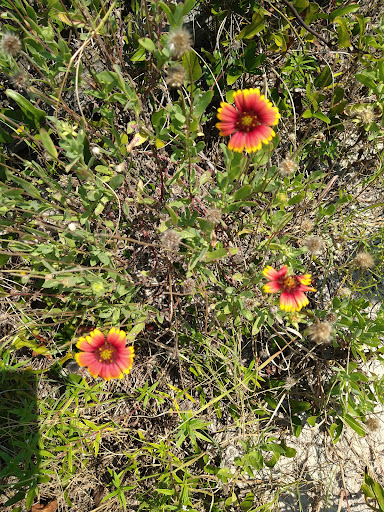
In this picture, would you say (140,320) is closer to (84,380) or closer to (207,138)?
(84,380)

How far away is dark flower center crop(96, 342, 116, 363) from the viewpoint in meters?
1.70

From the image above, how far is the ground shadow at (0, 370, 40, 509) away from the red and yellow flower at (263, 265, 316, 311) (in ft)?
4.43

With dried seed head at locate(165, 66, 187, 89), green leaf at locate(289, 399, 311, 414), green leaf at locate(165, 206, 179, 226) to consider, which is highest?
dried seed head at locate(165, 66, 187, 89)

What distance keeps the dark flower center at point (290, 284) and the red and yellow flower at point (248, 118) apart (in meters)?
0.56

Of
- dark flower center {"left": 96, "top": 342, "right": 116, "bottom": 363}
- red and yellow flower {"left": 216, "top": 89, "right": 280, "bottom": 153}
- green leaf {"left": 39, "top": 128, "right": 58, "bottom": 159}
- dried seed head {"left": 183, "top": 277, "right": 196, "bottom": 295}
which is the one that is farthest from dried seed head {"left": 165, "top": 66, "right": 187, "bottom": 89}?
dark flower center {"left": 96, "top": 342, "right": 116, "bottom": 363}

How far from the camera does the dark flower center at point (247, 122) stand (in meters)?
1.51

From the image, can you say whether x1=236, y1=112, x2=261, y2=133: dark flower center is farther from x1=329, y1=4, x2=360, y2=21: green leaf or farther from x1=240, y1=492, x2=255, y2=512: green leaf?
x1=240, y1=492, x2=255, y2=512: green leaf

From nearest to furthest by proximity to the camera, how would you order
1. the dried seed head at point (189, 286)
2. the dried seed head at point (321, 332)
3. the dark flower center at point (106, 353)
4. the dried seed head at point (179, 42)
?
the dried seed head at point (179, 42) < the dried seed head at point (321, 332) < the dark flower center at point (106, 353) < the dried seed head at point (189, 286)

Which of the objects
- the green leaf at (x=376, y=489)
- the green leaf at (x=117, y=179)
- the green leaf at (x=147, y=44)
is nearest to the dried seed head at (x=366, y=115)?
the green leaf at (x=147, y=44)

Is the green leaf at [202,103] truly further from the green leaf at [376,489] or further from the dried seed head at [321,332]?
the green leaf at [376,489]

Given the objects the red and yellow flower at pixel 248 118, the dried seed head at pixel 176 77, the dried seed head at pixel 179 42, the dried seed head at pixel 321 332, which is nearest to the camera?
the dried seed head at pixel 179 42

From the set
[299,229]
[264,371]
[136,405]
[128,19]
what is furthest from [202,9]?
[136,405]

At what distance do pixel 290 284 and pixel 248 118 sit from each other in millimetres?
685

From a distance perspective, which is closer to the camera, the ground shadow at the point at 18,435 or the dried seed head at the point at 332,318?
the dried seed head at the point at 332,318
